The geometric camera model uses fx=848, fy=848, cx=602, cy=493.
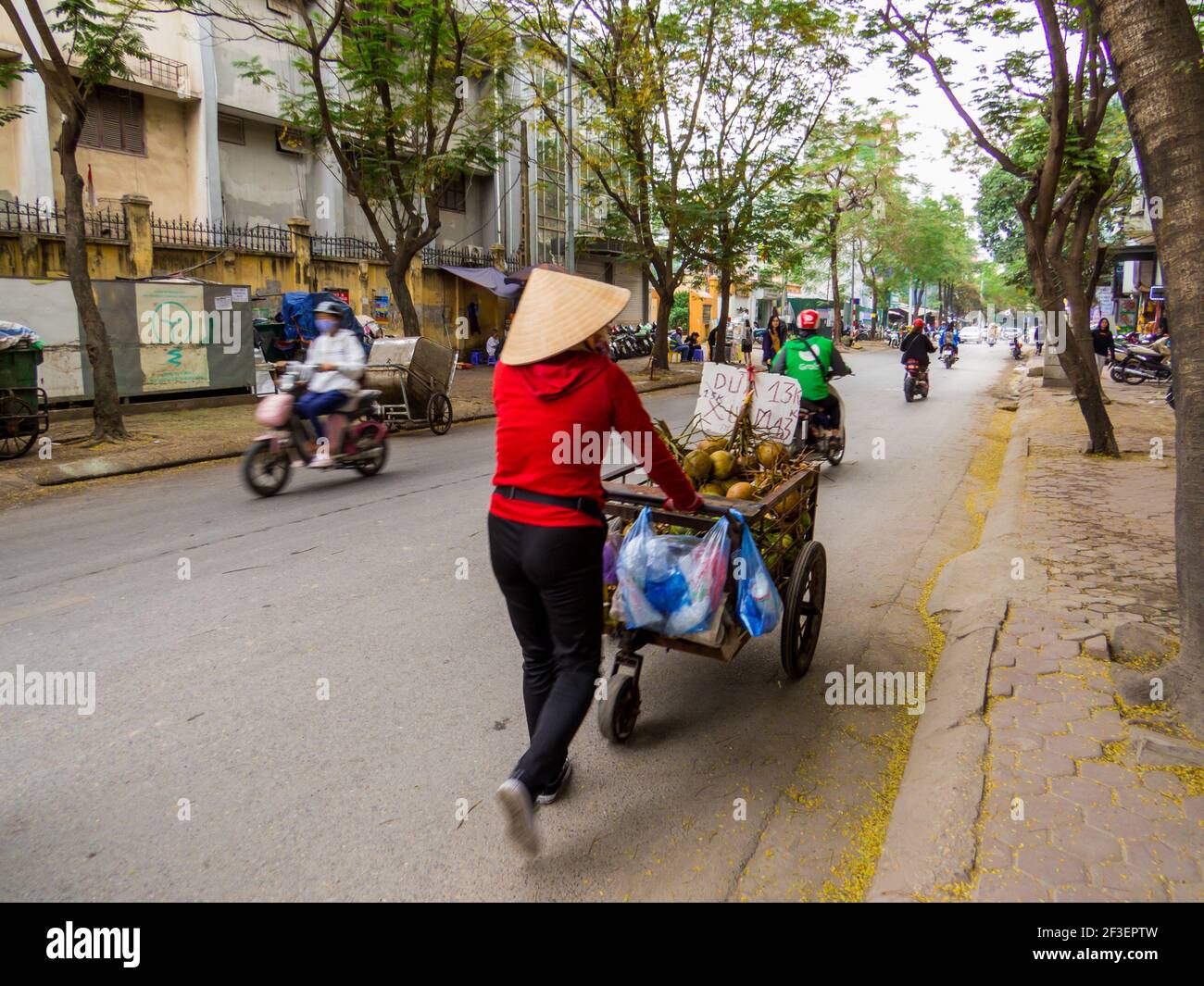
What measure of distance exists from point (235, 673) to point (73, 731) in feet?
2.38

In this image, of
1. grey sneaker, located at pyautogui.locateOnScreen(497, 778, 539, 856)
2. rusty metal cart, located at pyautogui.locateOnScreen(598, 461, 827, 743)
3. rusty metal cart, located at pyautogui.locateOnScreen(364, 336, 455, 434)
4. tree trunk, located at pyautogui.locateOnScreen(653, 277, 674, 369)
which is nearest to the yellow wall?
rusty metal cart, located at pyautogui.locateOnScreen(364, 336, 455, 434)

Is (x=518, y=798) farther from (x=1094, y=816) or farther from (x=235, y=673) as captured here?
(x=235, y=673)

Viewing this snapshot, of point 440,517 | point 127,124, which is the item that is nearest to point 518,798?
point 440,517

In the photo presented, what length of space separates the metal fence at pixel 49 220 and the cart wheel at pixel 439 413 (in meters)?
6.54

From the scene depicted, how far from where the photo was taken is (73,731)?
3574 mm

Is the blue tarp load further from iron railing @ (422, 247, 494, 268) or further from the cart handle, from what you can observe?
the cart handle

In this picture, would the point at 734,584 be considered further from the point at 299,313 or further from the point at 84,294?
the point at 299,313

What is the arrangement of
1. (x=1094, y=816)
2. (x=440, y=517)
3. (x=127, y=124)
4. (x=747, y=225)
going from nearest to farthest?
(x=1094, y=816) → (x=440, y=517) → (x=127, y=124) → (x=747, y=225)

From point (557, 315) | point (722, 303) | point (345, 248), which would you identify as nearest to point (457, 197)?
point (345, 248)

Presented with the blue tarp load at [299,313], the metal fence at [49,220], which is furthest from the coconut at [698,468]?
the blue tarp load at [299,313]

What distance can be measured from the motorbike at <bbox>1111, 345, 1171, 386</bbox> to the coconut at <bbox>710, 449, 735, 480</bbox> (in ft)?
68.3

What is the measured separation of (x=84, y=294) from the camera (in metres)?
10.3

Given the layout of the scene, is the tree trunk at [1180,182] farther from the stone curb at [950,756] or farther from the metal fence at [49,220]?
the metal fence at [49,220]

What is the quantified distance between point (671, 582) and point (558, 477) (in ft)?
2.83
